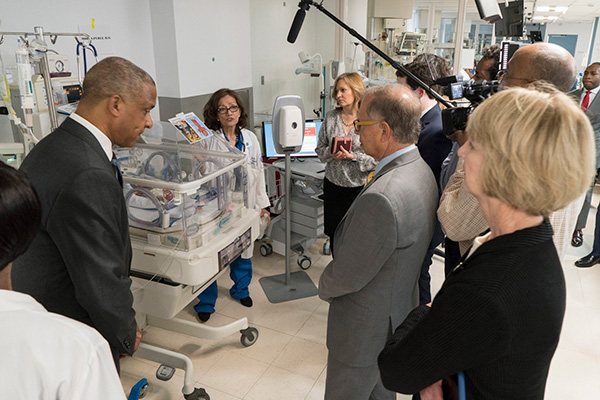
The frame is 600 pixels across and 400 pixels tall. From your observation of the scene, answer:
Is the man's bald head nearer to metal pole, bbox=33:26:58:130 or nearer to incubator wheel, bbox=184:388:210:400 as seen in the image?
incubator wheel, bbox=184:388:210:400

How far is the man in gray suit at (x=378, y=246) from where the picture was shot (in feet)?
4.57

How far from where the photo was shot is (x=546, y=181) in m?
0.80

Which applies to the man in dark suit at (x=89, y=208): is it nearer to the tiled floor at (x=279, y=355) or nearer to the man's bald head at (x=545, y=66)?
the tiled floor at (x=279, y=355)

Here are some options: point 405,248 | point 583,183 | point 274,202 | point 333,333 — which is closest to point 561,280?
point 583,183

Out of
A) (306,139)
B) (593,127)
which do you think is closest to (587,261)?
(593,127)

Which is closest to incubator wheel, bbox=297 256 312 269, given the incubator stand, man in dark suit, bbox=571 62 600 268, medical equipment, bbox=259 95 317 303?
medical equipment, bbox=259 95 317 303

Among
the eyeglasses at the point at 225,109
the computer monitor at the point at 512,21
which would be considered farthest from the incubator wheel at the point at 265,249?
the computer monitor at the point at 512,21

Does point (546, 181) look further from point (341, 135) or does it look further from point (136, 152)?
point (341, 135)

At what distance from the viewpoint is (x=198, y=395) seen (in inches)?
80.7

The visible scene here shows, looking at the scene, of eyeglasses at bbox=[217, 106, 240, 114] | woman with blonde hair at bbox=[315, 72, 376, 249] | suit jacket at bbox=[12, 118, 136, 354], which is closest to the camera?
suit jacket at bbox=[12, 118, 136, 354]

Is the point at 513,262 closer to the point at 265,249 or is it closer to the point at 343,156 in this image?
the point at 343,156

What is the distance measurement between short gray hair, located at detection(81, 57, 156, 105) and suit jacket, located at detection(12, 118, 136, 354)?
0.37 feet

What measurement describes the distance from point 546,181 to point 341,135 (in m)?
2.13

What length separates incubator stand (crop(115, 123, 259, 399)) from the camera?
184 cm
